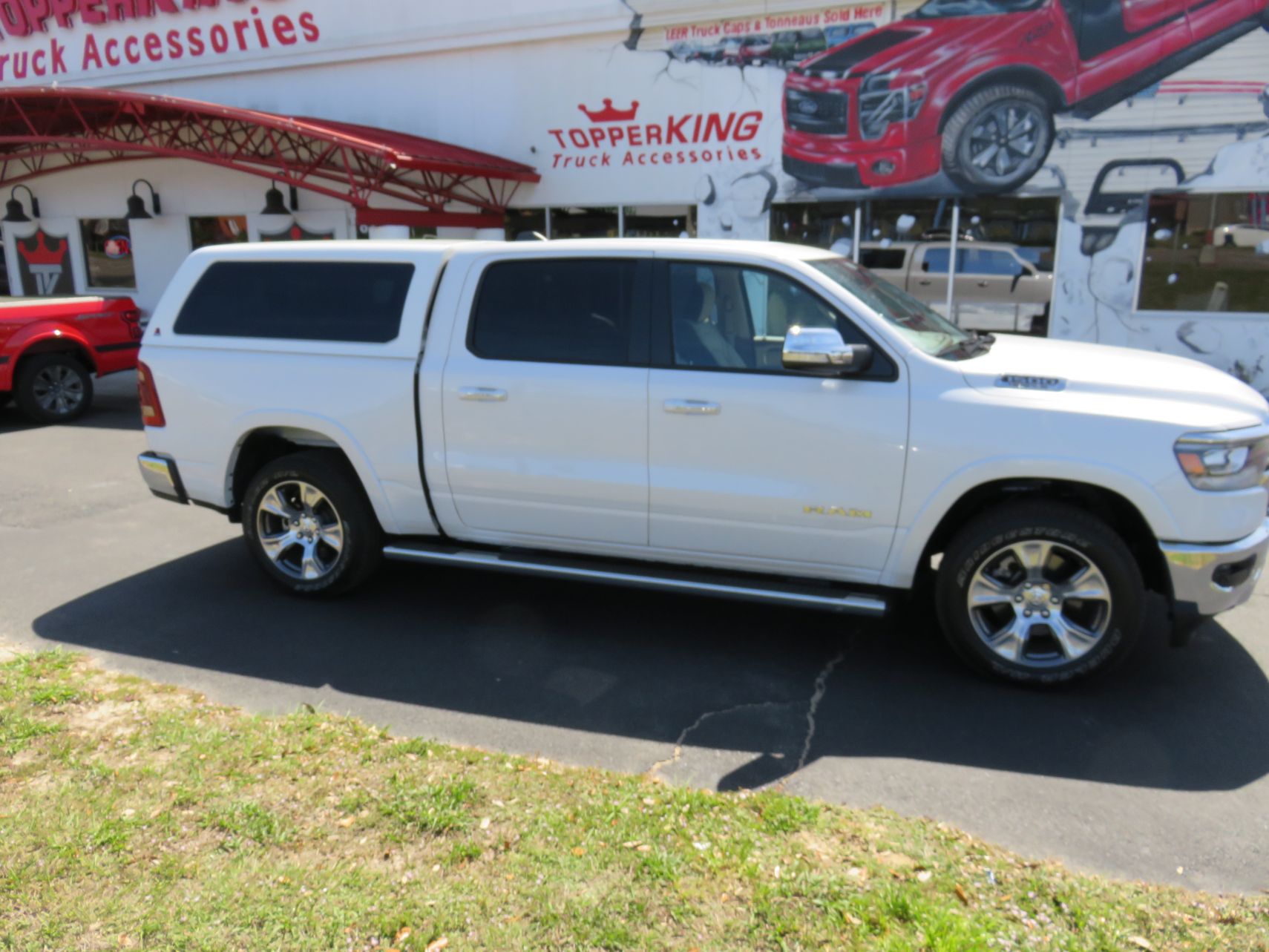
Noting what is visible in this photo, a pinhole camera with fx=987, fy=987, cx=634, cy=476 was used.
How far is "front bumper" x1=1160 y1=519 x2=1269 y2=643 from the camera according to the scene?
13.4ft

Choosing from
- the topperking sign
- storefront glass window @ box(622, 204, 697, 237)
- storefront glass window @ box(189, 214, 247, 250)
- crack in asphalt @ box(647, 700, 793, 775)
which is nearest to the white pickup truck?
crack in asphalt @ box(647, 700, 793, 775)

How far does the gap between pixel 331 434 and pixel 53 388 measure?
8.02 metres

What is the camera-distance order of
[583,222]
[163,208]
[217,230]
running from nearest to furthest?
[583,222]
[217,230]
[163,208]

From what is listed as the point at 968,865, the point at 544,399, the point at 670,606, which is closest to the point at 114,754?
the point at 544,399

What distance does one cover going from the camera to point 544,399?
4.91 meters

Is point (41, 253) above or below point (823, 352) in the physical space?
above

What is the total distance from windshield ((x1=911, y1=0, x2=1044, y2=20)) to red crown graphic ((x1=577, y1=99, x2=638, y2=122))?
12.4 feet

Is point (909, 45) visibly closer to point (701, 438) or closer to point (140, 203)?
point (701, 438)

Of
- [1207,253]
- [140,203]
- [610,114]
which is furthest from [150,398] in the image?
[140,203]

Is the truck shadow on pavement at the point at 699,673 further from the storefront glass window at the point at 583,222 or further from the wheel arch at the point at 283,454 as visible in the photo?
the storefront glass window at the point at 583,222

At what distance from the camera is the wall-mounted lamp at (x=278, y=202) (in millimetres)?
15750

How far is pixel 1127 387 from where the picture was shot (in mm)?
4238

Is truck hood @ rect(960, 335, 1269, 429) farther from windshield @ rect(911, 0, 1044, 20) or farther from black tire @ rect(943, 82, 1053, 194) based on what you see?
windshield @ rect(911, 0, 1044, 20)

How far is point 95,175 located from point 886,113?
13.8 m
